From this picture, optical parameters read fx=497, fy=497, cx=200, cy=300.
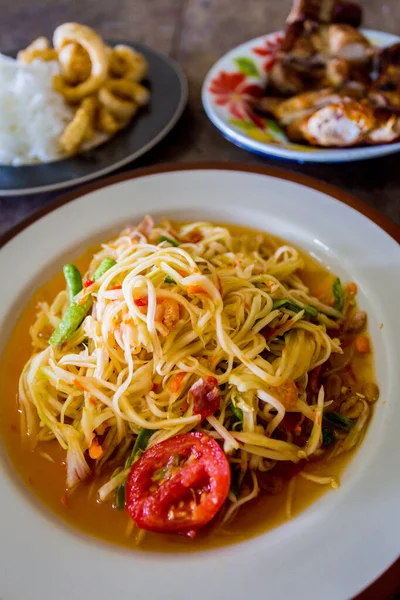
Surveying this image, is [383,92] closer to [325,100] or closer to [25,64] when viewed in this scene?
[325,100]

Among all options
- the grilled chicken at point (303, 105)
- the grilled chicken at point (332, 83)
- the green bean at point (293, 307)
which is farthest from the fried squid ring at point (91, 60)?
the green bean at point (293, 307)

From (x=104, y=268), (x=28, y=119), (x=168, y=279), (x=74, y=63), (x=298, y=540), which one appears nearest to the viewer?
(x=298, y=540)

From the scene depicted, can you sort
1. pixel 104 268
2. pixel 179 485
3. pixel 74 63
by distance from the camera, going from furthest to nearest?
pixel 74 63 < pixel 104 268 < pixel 179 485

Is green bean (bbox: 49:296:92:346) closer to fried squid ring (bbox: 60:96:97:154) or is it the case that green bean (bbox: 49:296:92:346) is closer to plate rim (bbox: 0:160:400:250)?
plate rim (bbox: 0:160:400:250)

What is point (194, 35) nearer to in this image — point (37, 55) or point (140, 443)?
point (37, 55)

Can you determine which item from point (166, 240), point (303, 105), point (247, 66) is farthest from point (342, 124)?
point (166, 240)

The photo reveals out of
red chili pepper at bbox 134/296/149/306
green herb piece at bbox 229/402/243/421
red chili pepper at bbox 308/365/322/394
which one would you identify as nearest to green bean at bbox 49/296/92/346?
red chili pepper at bbox 134/296/149/306

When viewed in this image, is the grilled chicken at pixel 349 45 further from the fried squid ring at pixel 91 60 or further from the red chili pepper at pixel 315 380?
the red chili pepper at pixel 315 380
